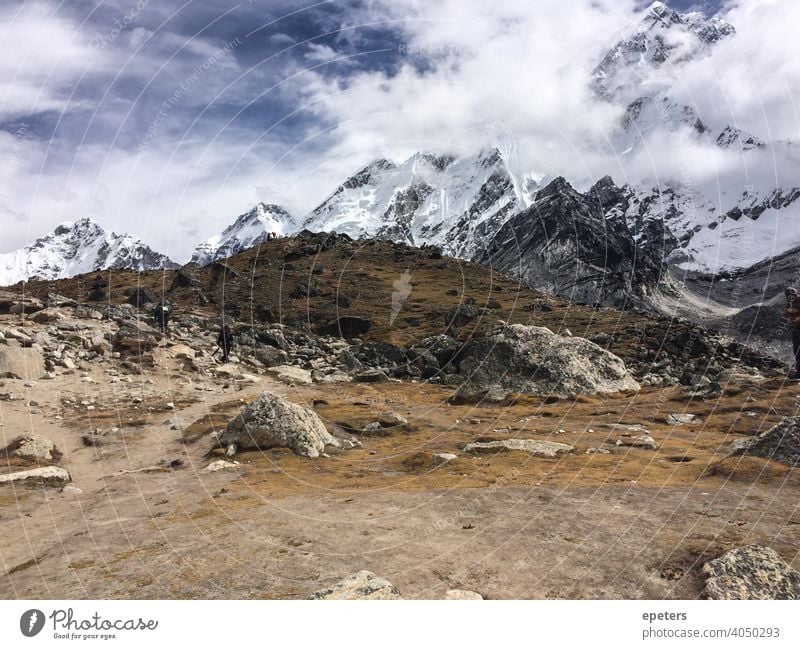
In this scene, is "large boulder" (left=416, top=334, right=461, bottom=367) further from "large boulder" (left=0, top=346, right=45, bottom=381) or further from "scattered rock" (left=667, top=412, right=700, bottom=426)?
"large boulder" (left=0, top=346, right=45, bottom=381)

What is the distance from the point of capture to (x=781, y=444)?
15.9 meters

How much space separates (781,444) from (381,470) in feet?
42.8

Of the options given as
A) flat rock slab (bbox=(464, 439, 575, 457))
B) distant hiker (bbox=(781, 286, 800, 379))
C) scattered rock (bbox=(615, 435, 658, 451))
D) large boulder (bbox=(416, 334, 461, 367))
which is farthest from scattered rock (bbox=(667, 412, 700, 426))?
large boulder (bbox=(416, 334, 461, 367))

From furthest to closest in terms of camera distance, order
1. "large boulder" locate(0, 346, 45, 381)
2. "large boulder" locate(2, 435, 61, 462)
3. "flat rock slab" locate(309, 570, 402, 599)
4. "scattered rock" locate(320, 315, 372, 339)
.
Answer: "scattered rock" locate(320, 315, 372, 339) → "large boulder" locate(0, 346, 45, 381) → "large boulder" locate(2, 435, 61, 462) → "flat rock slab" locate(309, 570, 402, 599)

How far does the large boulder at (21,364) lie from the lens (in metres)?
30.0

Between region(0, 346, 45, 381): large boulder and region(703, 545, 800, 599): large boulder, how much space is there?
1380 inches

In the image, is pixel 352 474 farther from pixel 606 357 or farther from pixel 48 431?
pixel 606 357

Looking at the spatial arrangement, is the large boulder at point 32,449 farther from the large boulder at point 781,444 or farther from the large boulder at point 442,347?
the large boulder at point 442,347

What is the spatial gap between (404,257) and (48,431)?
9065 cm

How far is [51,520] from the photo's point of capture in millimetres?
13859

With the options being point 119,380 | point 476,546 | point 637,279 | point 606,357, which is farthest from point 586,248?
point 476,546

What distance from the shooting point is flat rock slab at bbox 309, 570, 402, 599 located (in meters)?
8.20

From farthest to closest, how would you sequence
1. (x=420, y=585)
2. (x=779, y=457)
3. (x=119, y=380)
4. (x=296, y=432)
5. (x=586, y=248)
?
(x=586, y=248), (x=119, y=380), (x=296, y=432), (x=779, y=457), (x=420, y=585)

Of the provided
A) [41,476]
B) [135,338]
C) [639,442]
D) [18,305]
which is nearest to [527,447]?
[639,442]
